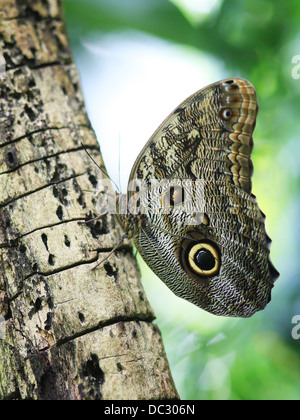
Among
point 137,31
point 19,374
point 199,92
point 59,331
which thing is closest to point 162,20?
point 137,31

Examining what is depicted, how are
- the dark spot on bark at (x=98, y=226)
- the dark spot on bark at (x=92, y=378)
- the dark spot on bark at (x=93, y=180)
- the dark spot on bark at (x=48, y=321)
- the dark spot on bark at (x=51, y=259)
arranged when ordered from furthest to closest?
the dark spot on bark at (x=93, y=180), the dark spot on bark at (x=98, y=226), the dark spot on bark at (x=51, y=259), the dark spot on bark at (x=48, y=321), the dark spot on bark at (x=92, y=378)

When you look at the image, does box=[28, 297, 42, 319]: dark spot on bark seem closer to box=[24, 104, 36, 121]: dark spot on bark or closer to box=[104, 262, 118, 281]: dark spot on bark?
box=[104, 262, 118, 281]: dark spot on bark

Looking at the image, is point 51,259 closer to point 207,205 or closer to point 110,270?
point 110,270

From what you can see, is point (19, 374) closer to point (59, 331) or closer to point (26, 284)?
point (59, 331)

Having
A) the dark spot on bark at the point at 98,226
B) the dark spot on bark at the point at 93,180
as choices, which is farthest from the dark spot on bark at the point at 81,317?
the dark spot on bark at the point at 93,180

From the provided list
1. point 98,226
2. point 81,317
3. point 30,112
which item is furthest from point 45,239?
point 30,112

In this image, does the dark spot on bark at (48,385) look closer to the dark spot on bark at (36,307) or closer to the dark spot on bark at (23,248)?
the dark spot on bark at (36,307)
